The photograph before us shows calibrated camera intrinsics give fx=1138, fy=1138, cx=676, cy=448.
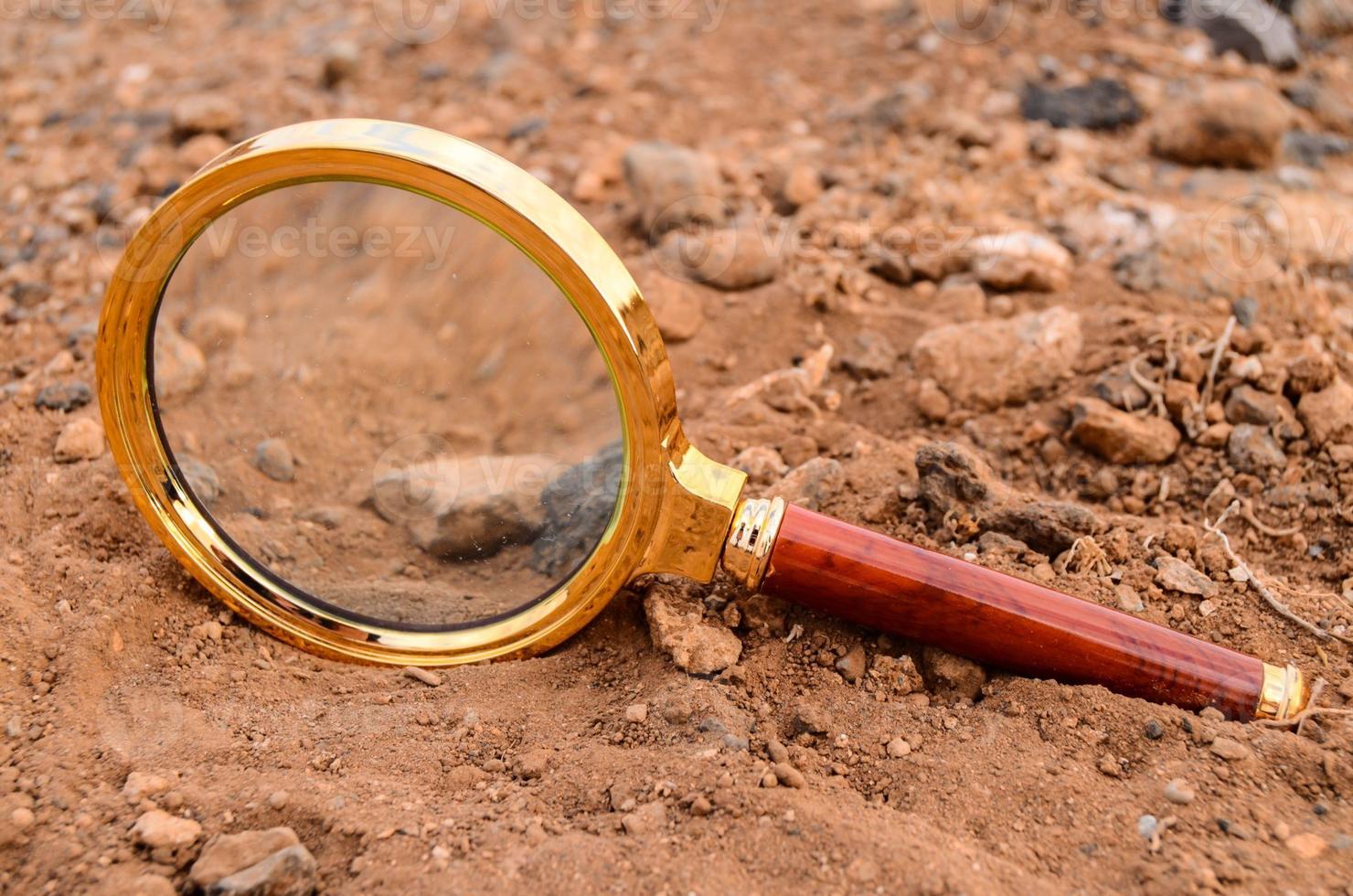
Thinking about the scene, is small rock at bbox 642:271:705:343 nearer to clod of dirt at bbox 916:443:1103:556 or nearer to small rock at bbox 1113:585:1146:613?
clod of dirt at bbox 916:443:1103:556

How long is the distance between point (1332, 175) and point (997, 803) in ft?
8.56

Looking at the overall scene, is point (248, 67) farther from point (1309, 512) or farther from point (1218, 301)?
point (1309, 512)

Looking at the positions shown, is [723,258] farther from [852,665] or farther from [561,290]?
[852,665]

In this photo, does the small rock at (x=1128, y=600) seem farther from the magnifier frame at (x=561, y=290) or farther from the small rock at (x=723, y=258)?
the small rock at (x=723, y=258)

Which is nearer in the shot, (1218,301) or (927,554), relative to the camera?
(927,554)

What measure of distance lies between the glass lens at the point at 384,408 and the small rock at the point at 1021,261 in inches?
54.3

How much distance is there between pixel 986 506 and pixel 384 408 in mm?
1147

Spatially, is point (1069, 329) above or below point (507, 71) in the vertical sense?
below

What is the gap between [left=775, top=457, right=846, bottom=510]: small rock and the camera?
85.7 inches

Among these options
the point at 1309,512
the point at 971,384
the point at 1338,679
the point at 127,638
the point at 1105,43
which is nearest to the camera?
the point at 1338,679

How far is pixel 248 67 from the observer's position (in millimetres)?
3902

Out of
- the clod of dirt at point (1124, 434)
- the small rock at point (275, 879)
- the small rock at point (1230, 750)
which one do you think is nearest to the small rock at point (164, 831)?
the small rock at point (275, 879)

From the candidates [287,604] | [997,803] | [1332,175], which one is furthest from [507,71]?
[997,803]

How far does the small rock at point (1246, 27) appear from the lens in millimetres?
3766
